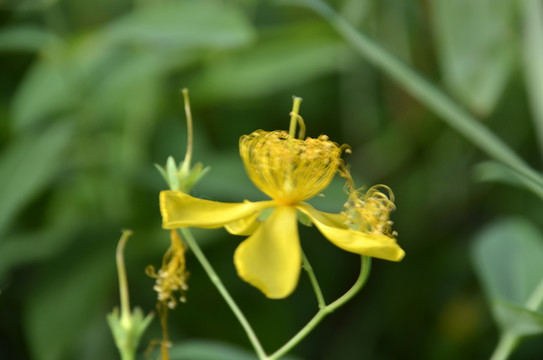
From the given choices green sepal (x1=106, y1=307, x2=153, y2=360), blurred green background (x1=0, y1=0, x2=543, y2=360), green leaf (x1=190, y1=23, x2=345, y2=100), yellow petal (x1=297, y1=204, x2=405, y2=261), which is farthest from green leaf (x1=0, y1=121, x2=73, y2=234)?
yellow petal (x1=297, y1=204, x2=405, y2=261)

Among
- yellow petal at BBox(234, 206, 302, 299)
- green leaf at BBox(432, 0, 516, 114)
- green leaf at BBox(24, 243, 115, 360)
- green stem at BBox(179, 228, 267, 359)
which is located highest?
green leaf at BBox(432, 0, 516, 114)

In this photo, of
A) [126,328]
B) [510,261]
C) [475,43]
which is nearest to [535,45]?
[475,43]

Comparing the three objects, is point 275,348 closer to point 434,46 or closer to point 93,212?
point 93,212

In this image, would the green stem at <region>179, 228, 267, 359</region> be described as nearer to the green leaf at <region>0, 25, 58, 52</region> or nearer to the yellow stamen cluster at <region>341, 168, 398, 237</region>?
the yellow stamen cluster at <region>341, 168, 398, 237</region>

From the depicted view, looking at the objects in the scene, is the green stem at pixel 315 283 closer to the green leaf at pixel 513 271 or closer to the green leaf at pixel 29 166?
the green leaf at pixel 513 271

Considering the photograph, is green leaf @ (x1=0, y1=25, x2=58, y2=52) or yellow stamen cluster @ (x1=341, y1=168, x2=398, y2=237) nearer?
yellow stamen cluster @ (x1=341, y1=168, x2=398, y2=237)

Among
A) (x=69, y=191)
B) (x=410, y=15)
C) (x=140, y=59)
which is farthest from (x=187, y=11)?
(x=410, y=15)

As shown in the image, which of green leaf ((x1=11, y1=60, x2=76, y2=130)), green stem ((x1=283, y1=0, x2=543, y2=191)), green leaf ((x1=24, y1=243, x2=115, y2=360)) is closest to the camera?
green stem ((x1=283, y1=0, x2=543, y2=191))
